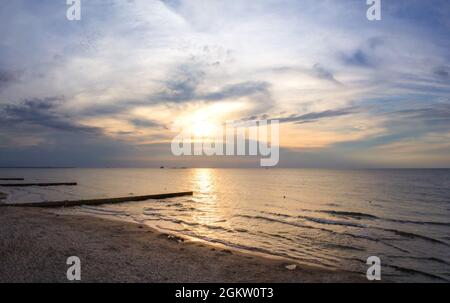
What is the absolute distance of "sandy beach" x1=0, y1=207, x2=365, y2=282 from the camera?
1070 centimetres

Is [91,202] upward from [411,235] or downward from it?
upward

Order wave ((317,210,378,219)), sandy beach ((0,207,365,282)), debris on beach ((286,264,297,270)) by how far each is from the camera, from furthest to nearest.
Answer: wave ((317,210,378,219)) < debris on beach ((286,264,297,270)) < sandy beach ((0,207,365,282))

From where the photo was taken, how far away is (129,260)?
1257cm

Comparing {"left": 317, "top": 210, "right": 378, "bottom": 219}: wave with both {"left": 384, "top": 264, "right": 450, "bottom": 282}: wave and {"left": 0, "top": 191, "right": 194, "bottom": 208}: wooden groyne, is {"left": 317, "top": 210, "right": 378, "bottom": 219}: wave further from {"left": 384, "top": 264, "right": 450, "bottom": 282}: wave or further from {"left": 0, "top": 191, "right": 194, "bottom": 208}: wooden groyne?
{"left": 0, "top": 191, "right": 194, "bottom": 208}: wooden groyne

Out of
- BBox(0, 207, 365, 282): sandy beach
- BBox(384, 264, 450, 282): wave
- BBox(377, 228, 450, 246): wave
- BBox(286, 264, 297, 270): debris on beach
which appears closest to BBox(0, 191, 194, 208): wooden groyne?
BBox(0, 207, 365, 282): sandy beach

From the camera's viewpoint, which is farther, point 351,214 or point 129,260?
point 351,214

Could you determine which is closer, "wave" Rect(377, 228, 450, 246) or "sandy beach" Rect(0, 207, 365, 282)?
"sandy beach" Rect(0, 207, 365, 282)

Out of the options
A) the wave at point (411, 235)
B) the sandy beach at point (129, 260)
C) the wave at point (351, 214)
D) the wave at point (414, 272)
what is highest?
the sandy beach at point (129, 260)

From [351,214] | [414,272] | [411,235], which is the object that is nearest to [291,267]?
[414,272]

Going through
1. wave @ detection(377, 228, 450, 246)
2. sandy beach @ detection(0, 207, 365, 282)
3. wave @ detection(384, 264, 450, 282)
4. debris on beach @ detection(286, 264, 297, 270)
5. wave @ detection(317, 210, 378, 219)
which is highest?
sandy beach @ detection(0, 207, 365, 282)

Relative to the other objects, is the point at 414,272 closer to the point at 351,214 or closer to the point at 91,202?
the point at 351,214

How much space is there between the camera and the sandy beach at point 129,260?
35.1ft

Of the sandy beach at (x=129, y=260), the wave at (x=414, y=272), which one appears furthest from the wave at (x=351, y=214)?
the sandy beach at (x=129, y=260)

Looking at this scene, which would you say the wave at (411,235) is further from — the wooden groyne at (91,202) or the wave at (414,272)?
the wooden groyne at (91,202)
